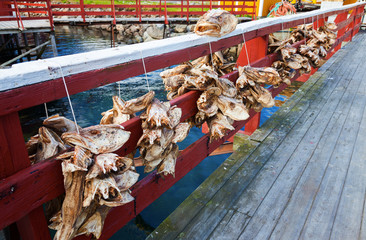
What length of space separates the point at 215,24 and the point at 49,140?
1.64m

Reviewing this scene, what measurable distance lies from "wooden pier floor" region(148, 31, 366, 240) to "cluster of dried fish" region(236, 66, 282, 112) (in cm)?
78

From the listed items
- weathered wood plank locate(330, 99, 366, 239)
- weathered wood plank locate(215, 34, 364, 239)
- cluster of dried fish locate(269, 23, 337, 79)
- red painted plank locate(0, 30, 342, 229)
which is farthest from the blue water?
cluster of dried fish locate(269, 23, 337, 79)

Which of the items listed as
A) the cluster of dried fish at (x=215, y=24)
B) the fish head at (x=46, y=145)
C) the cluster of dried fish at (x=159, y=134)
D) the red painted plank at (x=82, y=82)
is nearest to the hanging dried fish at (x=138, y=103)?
the cluster of dried fish at (x=159, y=134)

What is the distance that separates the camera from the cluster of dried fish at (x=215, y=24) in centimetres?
239

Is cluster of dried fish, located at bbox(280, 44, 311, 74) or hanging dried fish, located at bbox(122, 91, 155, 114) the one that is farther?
cluster of dried fish, located at bbox(280, 44, 311, 74)

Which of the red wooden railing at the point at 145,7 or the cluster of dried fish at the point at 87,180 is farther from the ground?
the red wooden railing at the point at 145,7

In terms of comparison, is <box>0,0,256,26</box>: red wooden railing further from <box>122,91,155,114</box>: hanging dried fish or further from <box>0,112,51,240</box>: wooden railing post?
<box>0,112,51,240</box>: wooden railing post

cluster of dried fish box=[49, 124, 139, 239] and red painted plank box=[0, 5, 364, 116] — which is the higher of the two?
red painted plank box=[0, 5, 364, 116]

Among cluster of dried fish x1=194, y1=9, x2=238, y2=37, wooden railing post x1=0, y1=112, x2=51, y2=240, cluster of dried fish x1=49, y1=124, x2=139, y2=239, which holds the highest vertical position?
cluster of dried fish x1=194, y1=9, x2=238, y2=37

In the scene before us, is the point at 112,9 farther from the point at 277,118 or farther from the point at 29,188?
the point at 29,188

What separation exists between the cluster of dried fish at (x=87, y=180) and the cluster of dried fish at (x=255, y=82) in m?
1.74

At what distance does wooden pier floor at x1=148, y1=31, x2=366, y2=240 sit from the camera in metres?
2.24

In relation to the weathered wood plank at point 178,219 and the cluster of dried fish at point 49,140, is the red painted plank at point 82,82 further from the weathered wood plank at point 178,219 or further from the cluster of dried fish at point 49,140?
the weathered wood plank at point 178,219

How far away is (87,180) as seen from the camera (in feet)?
4.22
